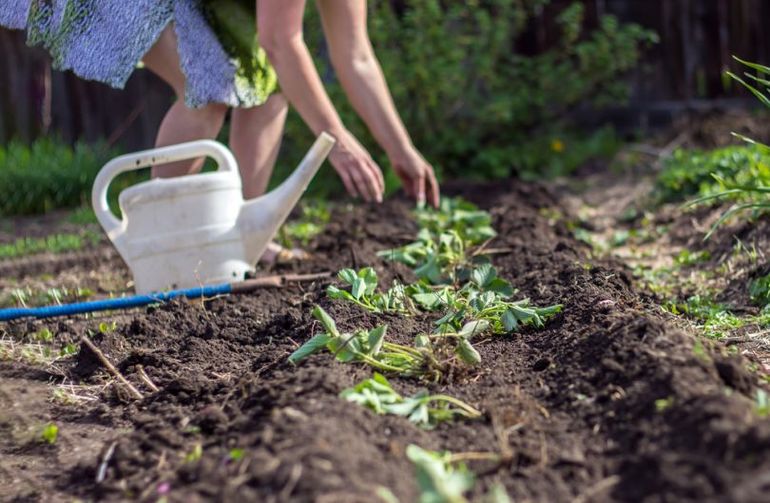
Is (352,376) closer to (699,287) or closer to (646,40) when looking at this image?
(699,287)

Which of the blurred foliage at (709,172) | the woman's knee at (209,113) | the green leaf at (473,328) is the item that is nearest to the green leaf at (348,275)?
the green leaf at (473,328)

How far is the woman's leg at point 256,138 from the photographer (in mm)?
3432

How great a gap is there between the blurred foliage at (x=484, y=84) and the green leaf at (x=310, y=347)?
366 centimetres

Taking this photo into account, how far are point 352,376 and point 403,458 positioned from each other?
0.36m

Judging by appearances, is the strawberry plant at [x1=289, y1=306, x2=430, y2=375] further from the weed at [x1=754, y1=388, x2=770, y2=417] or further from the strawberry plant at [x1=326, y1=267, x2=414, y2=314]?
the weed at [x1=754, y1=388, x2=770, y2=417]

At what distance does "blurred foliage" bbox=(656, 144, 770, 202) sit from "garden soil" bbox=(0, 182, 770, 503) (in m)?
1.19

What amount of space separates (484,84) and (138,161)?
388 cm

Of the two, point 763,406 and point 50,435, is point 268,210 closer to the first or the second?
point 50,435

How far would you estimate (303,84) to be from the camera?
9.37ft

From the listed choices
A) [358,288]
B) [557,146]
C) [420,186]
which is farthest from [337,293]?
[557,146]

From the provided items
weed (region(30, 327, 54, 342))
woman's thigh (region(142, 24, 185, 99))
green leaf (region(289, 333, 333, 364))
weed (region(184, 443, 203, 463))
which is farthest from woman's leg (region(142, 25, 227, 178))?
weed (region(184, 443, 203, 463))

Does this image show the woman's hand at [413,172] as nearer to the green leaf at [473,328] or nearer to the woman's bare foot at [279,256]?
the woman's bare foot at [279,256]

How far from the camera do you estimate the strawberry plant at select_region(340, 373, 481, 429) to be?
1.63 m

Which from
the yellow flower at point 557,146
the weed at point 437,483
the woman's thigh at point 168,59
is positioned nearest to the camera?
the weed at point 437,483
